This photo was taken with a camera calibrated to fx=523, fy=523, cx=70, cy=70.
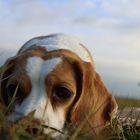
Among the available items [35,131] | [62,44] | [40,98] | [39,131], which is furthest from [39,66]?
[39,131]

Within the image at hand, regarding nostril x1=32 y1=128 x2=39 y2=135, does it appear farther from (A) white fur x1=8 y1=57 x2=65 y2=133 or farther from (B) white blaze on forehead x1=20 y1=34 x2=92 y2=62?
(B) white blaze on forehead x1=20 y1=34 x2=92 y2=62

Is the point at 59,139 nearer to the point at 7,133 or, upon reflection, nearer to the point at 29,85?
the point at 7,133

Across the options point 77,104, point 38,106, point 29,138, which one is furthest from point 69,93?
point 29,138

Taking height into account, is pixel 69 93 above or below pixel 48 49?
below

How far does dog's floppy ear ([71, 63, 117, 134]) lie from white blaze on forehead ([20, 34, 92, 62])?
462 mm

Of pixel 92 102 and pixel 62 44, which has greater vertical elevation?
pixel 62 44

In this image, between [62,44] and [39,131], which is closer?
[39,131]

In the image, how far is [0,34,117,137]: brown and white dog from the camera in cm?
591

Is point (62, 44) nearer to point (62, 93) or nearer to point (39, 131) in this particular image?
point (62, 93)

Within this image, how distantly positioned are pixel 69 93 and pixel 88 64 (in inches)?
Result: 34.6

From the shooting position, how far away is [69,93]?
6277 millimetres

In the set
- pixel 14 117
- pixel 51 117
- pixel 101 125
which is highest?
pixel 14 117

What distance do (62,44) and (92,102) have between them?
1.17 metres

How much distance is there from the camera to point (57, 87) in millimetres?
6125
